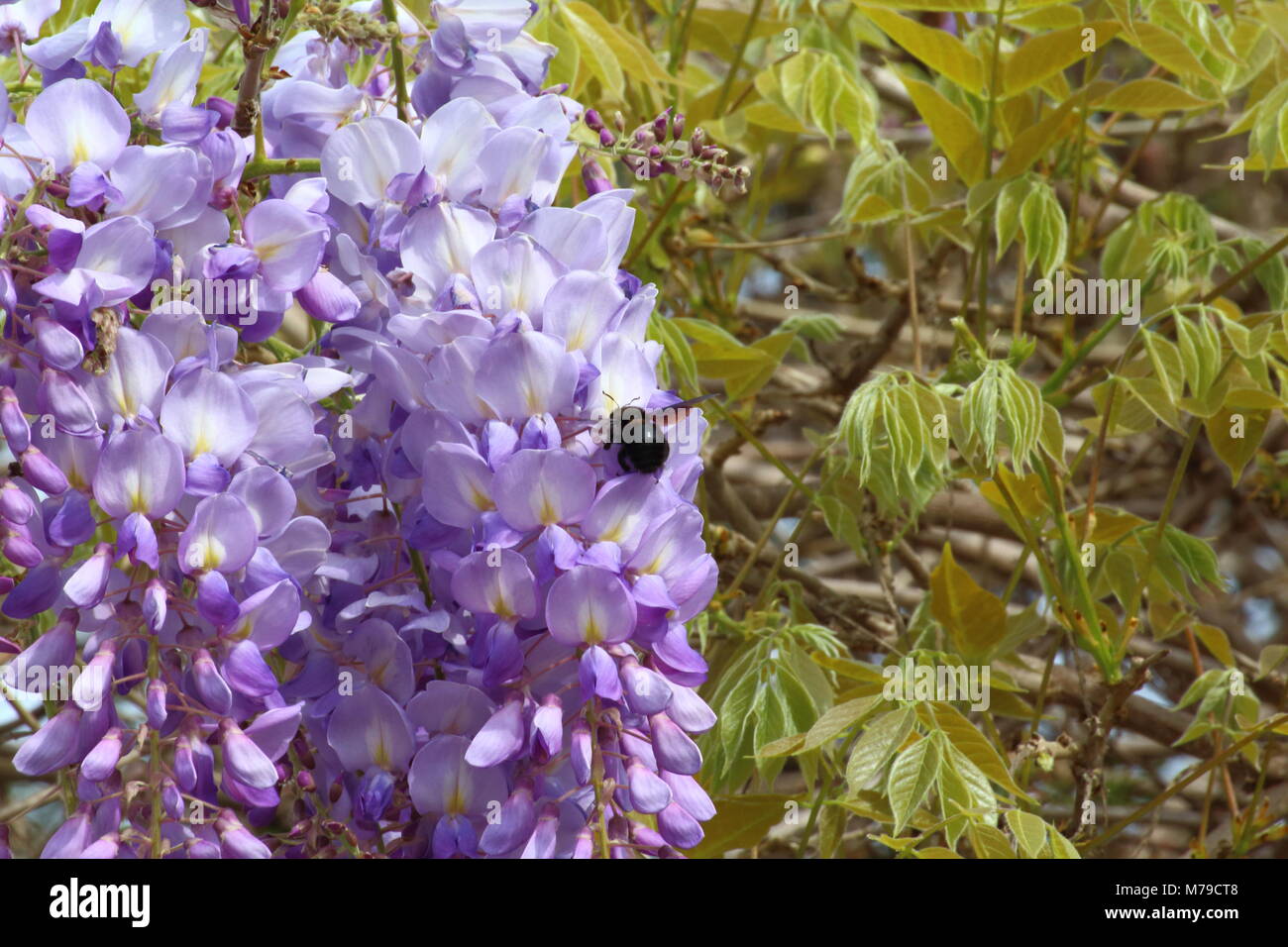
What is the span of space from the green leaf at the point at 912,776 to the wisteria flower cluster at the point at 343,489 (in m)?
0.20

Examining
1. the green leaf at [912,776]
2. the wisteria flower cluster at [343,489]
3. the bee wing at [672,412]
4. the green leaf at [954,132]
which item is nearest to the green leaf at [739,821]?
the green leaf at [912,776]

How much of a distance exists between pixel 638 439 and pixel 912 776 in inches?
14.3

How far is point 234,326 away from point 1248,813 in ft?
3.72

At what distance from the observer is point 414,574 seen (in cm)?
88

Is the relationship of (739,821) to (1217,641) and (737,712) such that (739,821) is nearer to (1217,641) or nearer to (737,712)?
(737,712)

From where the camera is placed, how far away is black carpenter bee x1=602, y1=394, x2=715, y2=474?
0.78m

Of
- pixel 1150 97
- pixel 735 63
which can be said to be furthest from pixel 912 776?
pixel 735 63

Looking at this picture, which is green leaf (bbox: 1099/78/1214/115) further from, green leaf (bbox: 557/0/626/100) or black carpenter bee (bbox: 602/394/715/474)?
black carpenter bee (bbox: 602/394/715/474)

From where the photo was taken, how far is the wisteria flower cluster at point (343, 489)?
0.77 m

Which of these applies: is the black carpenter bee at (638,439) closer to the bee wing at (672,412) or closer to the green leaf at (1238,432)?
the bee wing at (672,412)

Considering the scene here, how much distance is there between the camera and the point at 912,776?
39.2 inches

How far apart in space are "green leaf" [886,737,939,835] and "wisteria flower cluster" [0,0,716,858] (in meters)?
0.20
